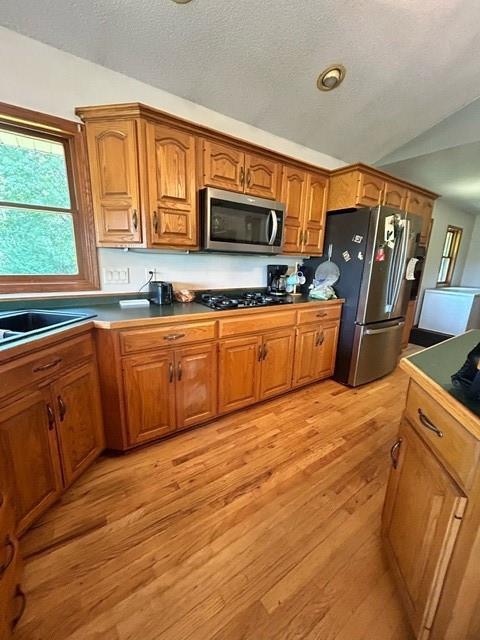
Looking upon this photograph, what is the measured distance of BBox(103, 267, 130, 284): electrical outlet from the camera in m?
1.99

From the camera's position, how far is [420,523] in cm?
86

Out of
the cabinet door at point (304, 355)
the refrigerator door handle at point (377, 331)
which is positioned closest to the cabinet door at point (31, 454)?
the cabinet door at point (304, 355)

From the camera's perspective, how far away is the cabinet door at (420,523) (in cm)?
74

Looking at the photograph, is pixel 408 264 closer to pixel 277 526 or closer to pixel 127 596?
pixel 277 526

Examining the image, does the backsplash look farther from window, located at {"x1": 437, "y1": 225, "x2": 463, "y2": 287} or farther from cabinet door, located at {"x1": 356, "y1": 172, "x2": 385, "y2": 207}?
window, located at {"x1": 437, "y1": 225, "x2": 463, "y2": 287}

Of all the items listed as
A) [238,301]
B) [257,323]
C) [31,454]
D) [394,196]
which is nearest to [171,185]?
[238,301]

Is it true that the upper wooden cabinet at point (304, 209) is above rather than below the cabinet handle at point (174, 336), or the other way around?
above

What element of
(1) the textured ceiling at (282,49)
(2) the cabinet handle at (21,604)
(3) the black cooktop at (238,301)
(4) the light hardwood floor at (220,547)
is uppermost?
(1) the textured ceiling at (282,49)

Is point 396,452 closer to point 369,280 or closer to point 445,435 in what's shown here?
point 445,435

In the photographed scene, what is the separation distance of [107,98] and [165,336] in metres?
1.70

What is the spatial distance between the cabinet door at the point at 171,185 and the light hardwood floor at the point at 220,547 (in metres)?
1.48

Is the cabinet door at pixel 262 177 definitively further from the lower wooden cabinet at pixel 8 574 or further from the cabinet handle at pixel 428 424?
the lower wooden cabinet at pixel 8 574

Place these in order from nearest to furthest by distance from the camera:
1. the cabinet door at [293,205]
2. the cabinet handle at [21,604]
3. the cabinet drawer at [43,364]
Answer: the cabinet handle at [21,604] < the cabinet drawer at [43,364] < the cabinet door at [293,205]

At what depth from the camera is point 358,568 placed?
44.8 inches
